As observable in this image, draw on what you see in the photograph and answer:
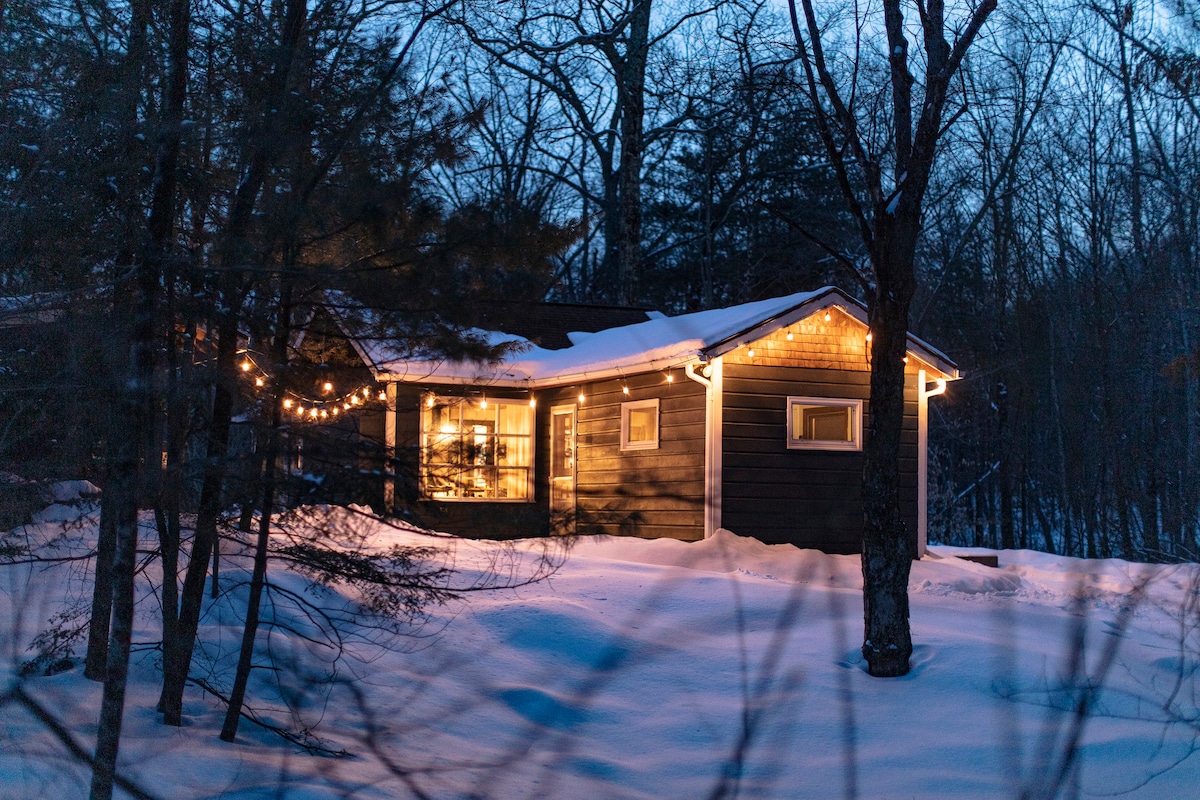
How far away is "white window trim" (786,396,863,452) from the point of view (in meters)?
13.3

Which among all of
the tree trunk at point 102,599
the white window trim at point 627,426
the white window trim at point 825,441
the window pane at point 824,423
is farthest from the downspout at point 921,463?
the tree trunk at point 102,599

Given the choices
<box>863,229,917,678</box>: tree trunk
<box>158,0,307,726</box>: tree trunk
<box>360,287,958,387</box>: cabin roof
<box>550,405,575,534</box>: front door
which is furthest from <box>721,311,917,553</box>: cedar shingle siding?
<box>158,0,307,726</box>: tree trunk

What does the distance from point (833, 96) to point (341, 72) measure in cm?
350

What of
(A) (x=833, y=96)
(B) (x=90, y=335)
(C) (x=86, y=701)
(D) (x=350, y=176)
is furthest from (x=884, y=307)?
(C) (x=86, y=701)

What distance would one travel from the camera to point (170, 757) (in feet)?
16.8

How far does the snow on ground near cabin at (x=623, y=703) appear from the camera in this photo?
5.15 metres

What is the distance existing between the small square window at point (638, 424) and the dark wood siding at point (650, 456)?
86mm

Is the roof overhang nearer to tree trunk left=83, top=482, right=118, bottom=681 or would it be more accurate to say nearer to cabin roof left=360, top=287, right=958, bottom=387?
cabin roof left=360, top=287, right=958, bottom=387

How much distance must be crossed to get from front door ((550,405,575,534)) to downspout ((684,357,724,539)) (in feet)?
8.96

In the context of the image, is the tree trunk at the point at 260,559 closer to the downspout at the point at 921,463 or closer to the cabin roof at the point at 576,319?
the cabin roof at the point at 576,319

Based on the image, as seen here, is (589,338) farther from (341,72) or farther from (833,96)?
(341,72)

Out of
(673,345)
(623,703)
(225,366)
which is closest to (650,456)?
(673,345)

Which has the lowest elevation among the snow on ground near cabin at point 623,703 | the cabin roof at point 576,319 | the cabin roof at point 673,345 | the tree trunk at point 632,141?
the snow on ground near cabin at point 623,703

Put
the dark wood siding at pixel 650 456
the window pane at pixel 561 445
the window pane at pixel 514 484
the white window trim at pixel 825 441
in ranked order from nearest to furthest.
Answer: the dark wood siding at pixel 650 456
the white window trim at pixel 825 441
the window pane at pixel 561 445
the window pane at pixel 514 484
